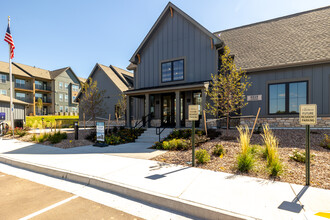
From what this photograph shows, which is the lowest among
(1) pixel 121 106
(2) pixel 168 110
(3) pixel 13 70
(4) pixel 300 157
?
(4) pixel 300 157

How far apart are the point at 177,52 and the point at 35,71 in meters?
38.5

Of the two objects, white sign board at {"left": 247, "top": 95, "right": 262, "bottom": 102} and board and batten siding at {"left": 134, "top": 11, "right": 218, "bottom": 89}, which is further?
board and batten siding at {"left": 134, "top": 11, "right": 218, "bottom": 89}

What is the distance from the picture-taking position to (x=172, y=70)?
13820 millimetres

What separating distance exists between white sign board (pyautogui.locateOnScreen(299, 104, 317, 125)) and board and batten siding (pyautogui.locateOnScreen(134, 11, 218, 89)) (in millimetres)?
8661

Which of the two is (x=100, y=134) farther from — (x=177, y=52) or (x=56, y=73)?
(x=56, y=73)

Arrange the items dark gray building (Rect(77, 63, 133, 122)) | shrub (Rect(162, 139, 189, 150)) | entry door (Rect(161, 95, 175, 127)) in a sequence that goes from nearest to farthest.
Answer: shrub (Rect(162, 139, 189, 150)) → entry door (Rect(161, 95, 175, 127)) → dark gray building (Rect(77, 63, 133, 122))

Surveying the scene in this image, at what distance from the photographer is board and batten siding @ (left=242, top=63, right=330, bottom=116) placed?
1012 centimetres

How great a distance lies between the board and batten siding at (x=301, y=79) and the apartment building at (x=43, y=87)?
127 ft

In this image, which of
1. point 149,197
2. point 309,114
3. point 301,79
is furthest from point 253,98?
point 149,197

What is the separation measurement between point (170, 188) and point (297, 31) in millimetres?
15431

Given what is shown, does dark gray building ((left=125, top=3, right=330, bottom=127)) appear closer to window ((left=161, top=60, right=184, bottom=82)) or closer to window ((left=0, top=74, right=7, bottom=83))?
window ((left=161, top=60, right=184, bottom=82))

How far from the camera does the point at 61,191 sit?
163 inches

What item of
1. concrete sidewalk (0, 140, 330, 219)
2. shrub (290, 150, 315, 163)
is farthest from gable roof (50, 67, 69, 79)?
shrub (290, 150, 315, 163)

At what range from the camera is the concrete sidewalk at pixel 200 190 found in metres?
2.99
